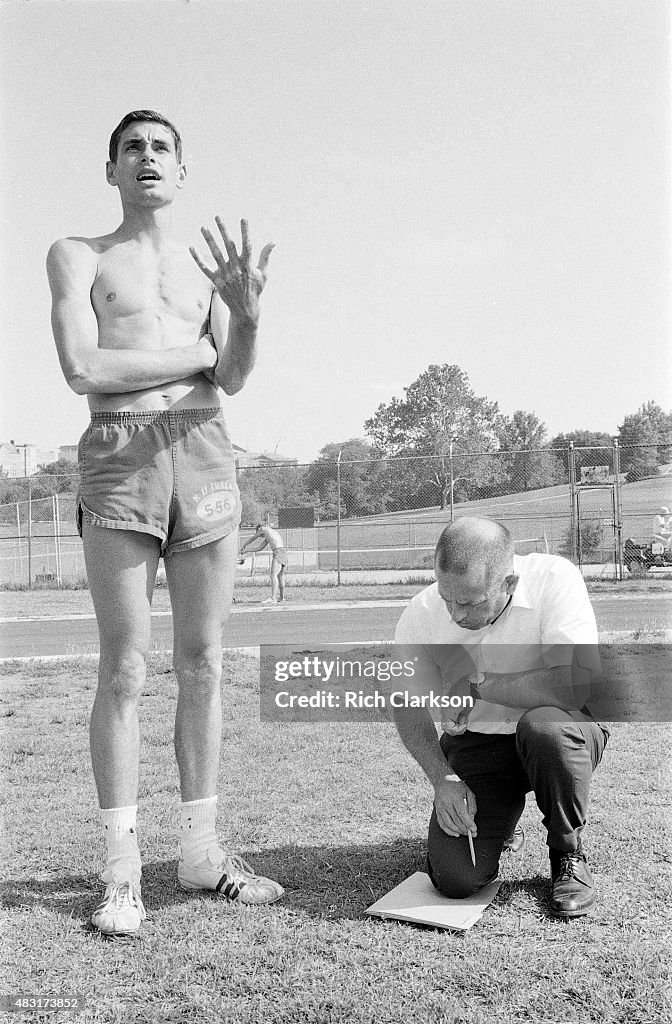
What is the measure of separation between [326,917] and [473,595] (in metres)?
0.90

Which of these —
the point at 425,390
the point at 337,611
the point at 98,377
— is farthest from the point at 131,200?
Answer: the point at 425,390

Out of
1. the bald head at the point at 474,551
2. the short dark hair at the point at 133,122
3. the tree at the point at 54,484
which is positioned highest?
the short dark hair at the point at 133,122

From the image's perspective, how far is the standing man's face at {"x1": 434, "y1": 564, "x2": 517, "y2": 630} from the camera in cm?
224

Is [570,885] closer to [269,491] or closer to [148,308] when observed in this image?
[148,308]

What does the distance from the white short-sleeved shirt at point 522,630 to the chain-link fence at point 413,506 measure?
35.6 feet

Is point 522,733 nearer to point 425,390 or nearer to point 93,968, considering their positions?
point 93,968

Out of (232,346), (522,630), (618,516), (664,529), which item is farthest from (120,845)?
(664,529)

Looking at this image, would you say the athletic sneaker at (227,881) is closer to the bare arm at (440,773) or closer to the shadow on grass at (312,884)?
the shadow on grass at (312,884)

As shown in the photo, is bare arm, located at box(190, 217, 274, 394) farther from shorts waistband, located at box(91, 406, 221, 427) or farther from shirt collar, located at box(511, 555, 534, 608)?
shirt collar, located at box(511, 555, 534, 608)

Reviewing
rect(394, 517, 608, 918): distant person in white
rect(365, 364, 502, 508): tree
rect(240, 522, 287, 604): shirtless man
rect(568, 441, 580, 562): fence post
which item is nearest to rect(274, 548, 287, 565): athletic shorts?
rect(240, 522, 287, 604): shirtless man

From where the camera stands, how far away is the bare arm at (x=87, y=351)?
223 centimetres

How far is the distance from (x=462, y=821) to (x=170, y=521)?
1.11 meters

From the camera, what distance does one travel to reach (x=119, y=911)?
2.24 metres
